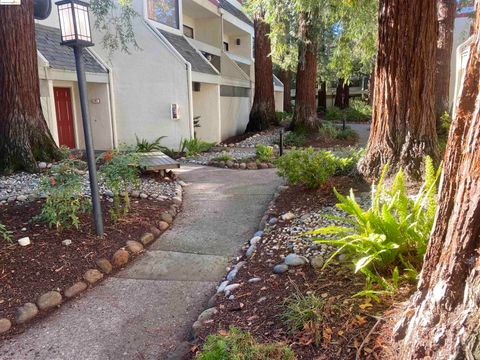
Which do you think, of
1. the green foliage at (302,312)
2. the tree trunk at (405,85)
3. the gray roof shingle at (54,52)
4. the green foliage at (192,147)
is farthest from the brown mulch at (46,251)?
the green foliage at (192,147)

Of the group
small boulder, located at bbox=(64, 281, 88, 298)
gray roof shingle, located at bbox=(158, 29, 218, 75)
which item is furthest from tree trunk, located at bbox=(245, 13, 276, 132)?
small boulder, located at bbox=(64, 281, 88, 298)

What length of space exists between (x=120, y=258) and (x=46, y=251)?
755 millimetres

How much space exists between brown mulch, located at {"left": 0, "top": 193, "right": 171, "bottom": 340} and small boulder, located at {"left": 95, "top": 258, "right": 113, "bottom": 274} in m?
0.06

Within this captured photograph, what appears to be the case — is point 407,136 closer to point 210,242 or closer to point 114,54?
point 210,242

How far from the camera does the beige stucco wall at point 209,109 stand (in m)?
14.2

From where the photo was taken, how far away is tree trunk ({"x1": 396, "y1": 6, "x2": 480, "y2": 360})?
1.63 metres

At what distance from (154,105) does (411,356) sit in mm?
11536

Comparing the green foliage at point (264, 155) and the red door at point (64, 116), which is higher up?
the red door at point (64, 116)

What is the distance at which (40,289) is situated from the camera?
11.5 ft

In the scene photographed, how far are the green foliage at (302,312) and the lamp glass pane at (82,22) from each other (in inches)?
134

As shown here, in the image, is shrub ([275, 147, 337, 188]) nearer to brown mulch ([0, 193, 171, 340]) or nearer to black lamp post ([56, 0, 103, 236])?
brown mulch ([0, 193, 171, 340])

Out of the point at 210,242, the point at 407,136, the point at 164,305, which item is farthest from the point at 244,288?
the point at 407,136

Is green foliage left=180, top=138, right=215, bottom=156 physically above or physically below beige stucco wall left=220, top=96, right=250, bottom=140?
below

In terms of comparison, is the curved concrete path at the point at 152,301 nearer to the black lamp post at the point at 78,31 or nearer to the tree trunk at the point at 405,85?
the black lamp post at the point at 78,31
